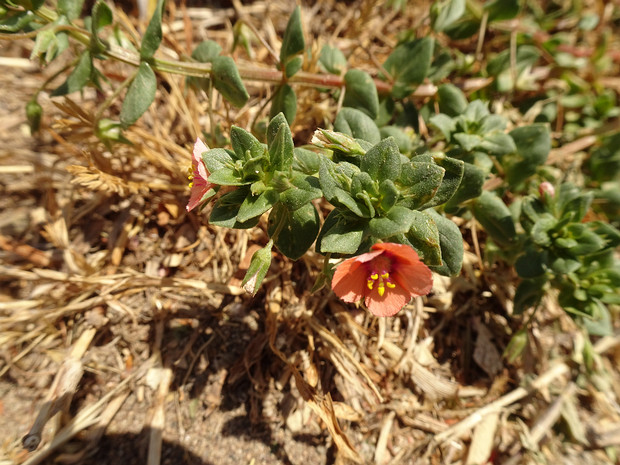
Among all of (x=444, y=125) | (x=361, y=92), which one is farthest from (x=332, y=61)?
(x=444, y=125)

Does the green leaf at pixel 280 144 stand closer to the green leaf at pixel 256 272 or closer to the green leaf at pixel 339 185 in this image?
the green leaf at pixel 339 185

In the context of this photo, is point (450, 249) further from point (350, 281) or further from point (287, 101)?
point (287, 101)

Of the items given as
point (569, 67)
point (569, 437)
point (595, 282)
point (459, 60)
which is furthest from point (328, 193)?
point (569, 67)

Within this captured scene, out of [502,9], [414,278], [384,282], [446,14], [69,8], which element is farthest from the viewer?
[502,9]

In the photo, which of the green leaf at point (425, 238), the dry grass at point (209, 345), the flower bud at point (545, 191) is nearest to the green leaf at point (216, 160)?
the dry grass at point (209, 345)

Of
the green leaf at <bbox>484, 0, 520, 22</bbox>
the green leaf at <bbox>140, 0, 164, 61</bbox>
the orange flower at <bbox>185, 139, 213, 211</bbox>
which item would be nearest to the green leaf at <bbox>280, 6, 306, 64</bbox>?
the green leaf at <bbox>140, 0, 164, 61</bbox>

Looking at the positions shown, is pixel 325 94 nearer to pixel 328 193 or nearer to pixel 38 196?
pixel 328 193
